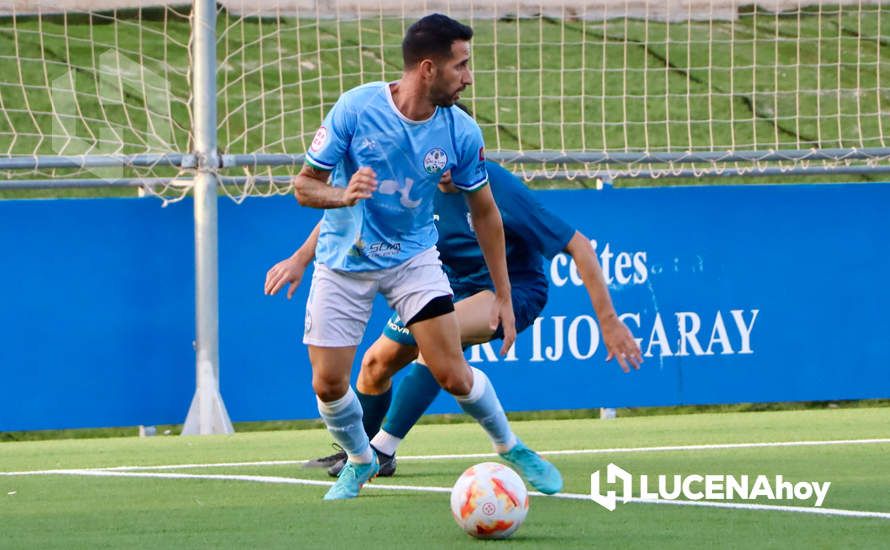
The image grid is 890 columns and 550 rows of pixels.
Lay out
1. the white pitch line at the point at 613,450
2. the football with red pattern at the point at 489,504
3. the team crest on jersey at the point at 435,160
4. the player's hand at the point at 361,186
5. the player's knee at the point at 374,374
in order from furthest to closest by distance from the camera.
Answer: the white pitch line at the point at 613,450 < the player's knee at the point at 374,374 < the team crest on jersey at the point at 435,160 < the player's hand at the point at 361,186 < the football with red pattern at the point at 489,504

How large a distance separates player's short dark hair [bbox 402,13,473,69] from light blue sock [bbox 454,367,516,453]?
1247 millimetres

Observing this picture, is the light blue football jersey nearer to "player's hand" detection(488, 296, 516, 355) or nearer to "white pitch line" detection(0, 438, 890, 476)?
"player's hand" detection(488, 296, 516, 355)

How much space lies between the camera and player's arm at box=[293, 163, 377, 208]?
5.25 m

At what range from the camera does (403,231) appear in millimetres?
5859

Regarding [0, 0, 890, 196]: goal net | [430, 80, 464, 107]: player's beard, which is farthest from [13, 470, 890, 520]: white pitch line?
[0, 0, 890, 196]: goal net

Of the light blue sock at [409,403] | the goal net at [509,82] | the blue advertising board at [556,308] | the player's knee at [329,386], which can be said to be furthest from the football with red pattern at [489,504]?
the goal net at [509,82]

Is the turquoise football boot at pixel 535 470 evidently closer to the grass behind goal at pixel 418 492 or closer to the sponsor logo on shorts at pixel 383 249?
the grass behind goal at pixel 418 492

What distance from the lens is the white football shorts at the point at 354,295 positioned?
19.2 ft

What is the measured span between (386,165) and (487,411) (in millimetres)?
1034

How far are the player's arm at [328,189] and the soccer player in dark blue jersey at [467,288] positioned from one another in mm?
841

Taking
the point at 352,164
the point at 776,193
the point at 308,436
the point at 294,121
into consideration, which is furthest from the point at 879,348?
the point at 294,121

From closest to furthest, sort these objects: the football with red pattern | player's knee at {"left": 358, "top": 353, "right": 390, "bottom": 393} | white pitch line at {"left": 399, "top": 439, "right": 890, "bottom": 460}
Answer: the football with red pattern → player's knee at {"left": 358, "top": 353, "right": 390, "bottom": 393} → white pitch line at {"left": 399, "top": 439, "right": 890, "bottom": 460}

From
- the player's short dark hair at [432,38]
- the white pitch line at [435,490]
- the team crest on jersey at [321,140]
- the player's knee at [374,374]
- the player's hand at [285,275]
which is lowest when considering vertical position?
the white pitch line at [435,490]

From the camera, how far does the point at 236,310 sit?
923 cm
